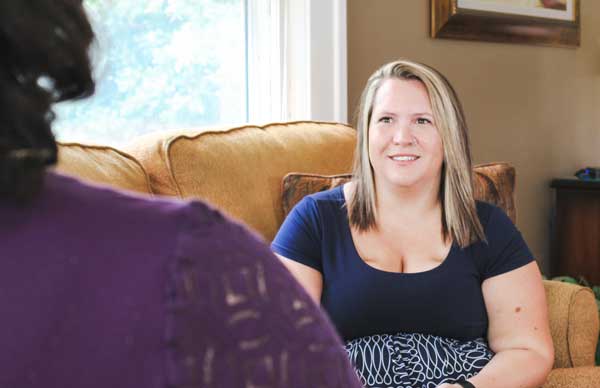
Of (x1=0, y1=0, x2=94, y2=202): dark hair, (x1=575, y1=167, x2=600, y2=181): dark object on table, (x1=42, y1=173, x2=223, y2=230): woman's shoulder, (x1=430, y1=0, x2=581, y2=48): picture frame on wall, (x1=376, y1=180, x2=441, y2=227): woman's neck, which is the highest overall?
(x1=430, y1=0, x2=581, y2=48): picture frame on wall

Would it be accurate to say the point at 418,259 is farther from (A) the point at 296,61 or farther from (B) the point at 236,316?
(B) the point at 236,316

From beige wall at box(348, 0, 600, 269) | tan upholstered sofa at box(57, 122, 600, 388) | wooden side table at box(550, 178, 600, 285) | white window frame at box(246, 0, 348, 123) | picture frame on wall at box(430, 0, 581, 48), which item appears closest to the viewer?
tan upholstered sofa at box(57, 122, 600, 388)

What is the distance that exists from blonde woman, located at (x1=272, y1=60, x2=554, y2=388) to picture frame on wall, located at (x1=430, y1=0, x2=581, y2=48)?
1.27m

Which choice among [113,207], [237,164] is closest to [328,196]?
[237,164]

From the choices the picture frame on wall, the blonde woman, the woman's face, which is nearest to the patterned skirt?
the blonde woman

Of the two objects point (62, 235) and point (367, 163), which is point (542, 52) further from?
point (62, 235)

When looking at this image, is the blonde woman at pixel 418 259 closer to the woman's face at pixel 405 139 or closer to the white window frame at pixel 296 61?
the woman's face at pixel 405 139

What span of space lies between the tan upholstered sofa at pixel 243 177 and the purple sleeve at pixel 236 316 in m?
1.35

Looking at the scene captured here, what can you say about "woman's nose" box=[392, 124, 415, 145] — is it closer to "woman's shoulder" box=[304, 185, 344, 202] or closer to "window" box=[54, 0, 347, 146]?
"woman's shoulder" box=[304, 185, 344, 202]

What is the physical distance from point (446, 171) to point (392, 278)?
1.02 feet

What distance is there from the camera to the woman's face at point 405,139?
72.3 inches

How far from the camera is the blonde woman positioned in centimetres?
170

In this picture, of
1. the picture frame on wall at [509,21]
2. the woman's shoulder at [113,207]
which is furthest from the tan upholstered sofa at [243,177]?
the woman's shoulder at [113,207]

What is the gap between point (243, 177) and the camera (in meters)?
1.96
